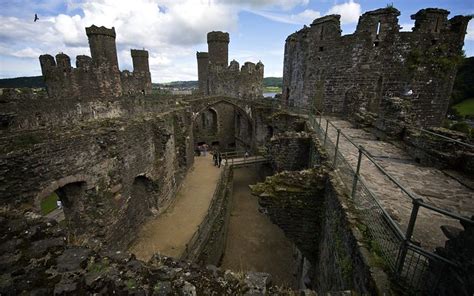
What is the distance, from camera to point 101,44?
20.8 meters

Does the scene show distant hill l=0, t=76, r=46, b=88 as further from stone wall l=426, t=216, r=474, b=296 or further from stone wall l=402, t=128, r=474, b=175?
stone wall l=426, t=216, r=474, b=296

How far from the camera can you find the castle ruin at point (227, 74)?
24.2 m

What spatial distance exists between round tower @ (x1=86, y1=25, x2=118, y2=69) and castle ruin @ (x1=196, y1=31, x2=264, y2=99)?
9.39 meters

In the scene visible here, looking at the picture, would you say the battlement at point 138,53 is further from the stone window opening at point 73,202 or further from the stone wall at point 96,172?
the stone window opening at point 73,202

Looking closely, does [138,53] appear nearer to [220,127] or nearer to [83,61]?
[83,61]

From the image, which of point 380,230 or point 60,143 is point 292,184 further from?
point 60,143

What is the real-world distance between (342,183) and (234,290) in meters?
3.31

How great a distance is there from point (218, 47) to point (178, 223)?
2109 cm

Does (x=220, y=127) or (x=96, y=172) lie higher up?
(x=96, y=172)

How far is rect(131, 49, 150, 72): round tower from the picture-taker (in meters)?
24.8

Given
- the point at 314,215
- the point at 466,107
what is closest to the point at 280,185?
the point at 314,215

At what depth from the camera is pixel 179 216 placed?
1016 cm

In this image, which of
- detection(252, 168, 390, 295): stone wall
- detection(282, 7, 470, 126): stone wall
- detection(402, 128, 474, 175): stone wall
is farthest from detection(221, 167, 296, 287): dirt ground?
detection(282, 7, 470, 126): stone wall

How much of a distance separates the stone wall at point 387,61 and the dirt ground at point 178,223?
8.79 meters
